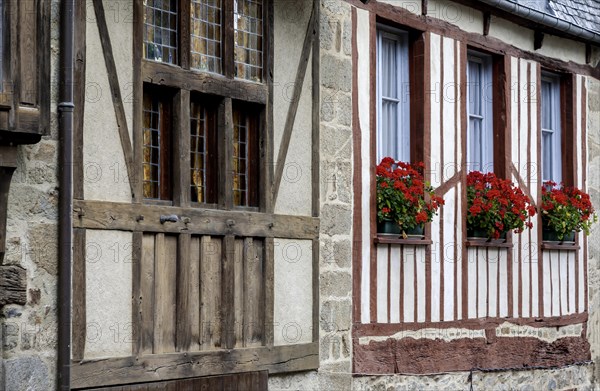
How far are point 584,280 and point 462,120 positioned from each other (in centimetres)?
272

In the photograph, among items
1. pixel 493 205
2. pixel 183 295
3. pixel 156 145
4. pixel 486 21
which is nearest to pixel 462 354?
pixel 493 205

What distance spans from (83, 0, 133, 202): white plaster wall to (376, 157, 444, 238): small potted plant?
2731mm

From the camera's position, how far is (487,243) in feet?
36.5

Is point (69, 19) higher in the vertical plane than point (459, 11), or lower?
lower

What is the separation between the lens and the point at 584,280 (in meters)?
12.6

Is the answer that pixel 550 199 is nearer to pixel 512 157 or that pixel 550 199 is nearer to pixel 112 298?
pixel 512 157

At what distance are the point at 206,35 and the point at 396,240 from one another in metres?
2.55

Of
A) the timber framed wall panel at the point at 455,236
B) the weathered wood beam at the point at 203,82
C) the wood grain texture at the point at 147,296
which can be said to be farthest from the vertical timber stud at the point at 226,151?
the timber framed wall panel at the point at 455,236

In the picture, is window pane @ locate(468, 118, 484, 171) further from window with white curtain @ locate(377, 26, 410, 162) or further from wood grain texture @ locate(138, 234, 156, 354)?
wood grain texture @ locate(138, 234, 156, 354)

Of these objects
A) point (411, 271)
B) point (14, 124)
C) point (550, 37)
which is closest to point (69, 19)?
point (14, 124)

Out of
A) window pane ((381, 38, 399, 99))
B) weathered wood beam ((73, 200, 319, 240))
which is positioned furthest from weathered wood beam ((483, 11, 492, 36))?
weathered wood beam ((73, 200, 319, 240))

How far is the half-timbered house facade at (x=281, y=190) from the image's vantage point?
720 cm

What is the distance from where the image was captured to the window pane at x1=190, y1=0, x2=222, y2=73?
27.5 ft

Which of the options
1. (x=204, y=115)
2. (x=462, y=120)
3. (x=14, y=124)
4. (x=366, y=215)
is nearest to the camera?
(x=14, y=124)
